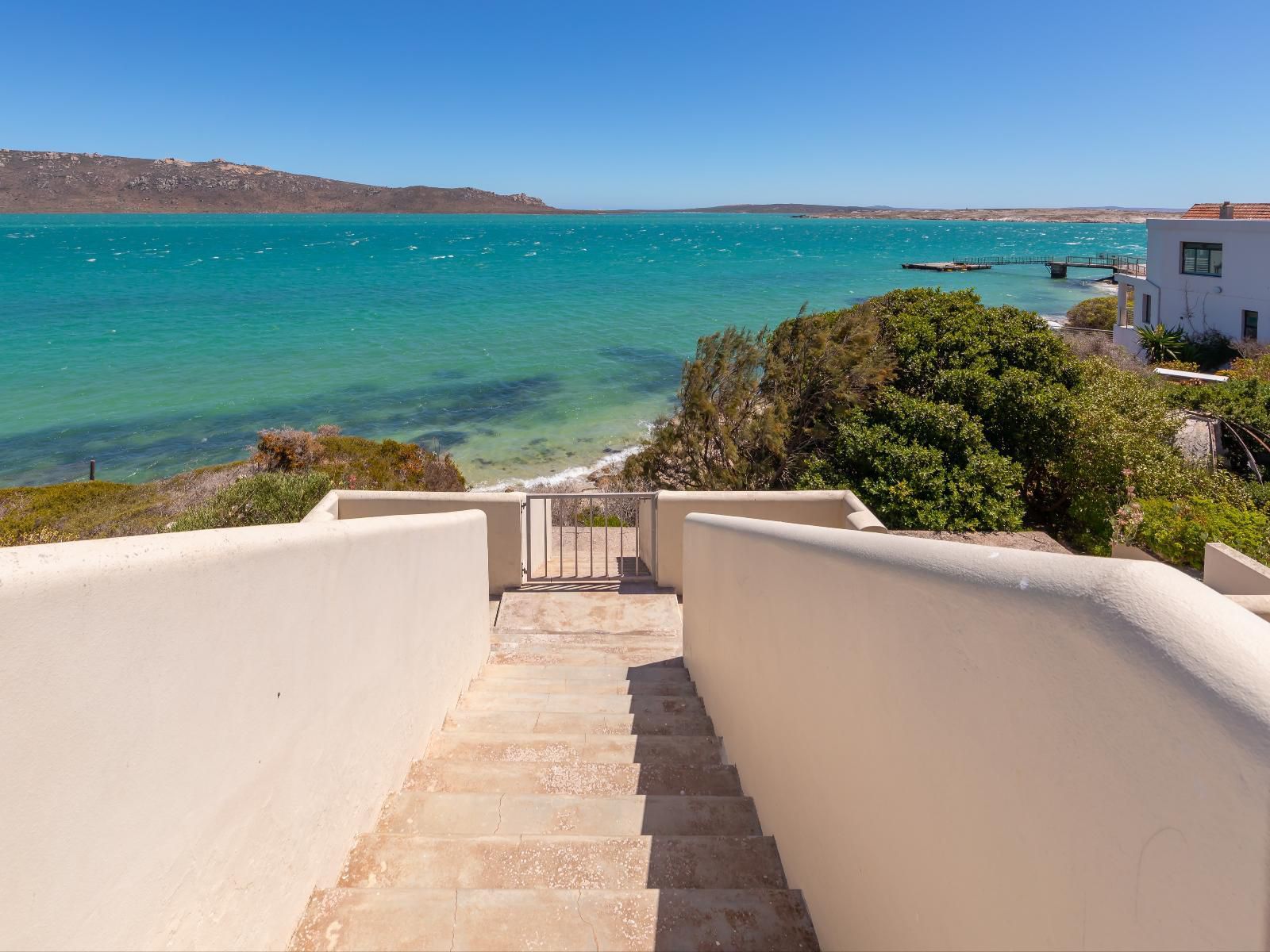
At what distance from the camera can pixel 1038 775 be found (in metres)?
1.58

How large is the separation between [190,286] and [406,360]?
39.3 meters

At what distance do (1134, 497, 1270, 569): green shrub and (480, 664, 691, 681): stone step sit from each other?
605 cm

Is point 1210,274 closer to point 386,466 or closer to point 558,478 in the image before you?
point 558,478

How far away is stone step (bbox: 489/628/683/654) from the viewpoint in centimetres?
838

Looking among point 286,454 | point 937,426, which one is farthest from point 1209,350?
point 286,454

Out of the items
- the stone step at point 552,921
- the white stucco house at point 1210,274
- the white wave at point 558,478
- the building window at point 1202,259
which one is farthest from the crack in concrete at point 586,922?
the building window at point 1202,259

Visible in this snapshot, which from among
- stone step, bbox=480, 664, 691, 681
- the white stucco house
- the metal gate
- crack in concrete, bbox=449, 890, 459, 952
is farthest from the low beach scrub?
the white stucco house

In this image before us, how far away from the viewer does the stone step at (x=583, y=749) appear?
5.08m

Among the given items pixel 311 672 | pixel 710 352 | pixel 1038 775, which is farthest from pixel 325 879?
pixel 710 352

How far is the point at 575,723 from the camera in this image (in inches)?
227

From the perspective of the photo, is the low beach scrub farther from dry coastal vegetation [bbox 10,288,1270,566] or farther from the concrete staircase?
the concrete staircase

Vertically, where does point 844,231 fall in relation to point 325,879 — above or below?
above

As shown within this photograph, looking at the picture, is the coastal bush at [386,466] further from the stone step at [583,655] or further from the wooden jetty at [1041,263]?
the wooden jetty at [1041,263]

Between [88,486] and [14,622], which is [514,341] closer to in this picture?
[88,486]
